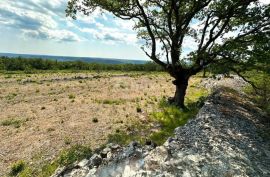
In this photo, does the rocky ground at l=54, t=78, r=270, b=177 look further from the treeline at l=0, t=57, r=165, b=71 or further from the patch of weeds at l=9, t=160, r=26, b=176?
the treeline at l=0, t=57, r=165, b=71

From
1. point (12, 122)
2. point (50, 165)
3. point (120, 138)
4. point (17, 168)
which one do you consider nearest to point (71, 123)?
point (12, 122)

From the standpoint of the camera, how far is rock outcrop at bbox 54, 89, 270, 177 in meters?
14.2

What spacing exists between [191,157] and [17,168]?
9151 mm

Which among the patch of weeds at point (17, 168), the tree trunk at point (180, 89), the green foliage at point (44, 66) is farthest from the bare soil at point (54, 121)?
the green foliage at point (44, 66)

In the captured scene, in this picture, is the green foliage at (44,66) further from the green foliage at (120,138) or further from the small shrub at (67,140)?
the green foliage at (120,138)

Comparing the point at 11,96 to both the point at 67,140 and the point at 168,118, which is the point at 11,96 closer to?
the point at 67,140

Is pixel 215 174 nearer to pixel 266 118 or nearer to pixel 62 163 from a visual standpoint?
pixel 62 163

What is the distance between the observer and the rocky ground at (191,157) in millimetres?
14250

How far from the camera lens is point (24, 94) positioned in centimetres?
4100

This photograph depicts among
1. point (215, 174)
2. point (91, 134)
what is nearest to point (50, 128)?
point (91, 134)

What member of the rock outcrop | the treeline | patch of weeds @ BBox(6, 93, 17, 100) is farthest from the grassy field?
the treeline

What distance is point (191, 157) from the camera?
15445mm

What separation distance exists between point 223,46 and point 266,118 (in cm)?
735

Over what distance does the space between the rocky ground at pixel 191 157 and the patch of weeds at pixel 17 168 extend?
2.72 meters
